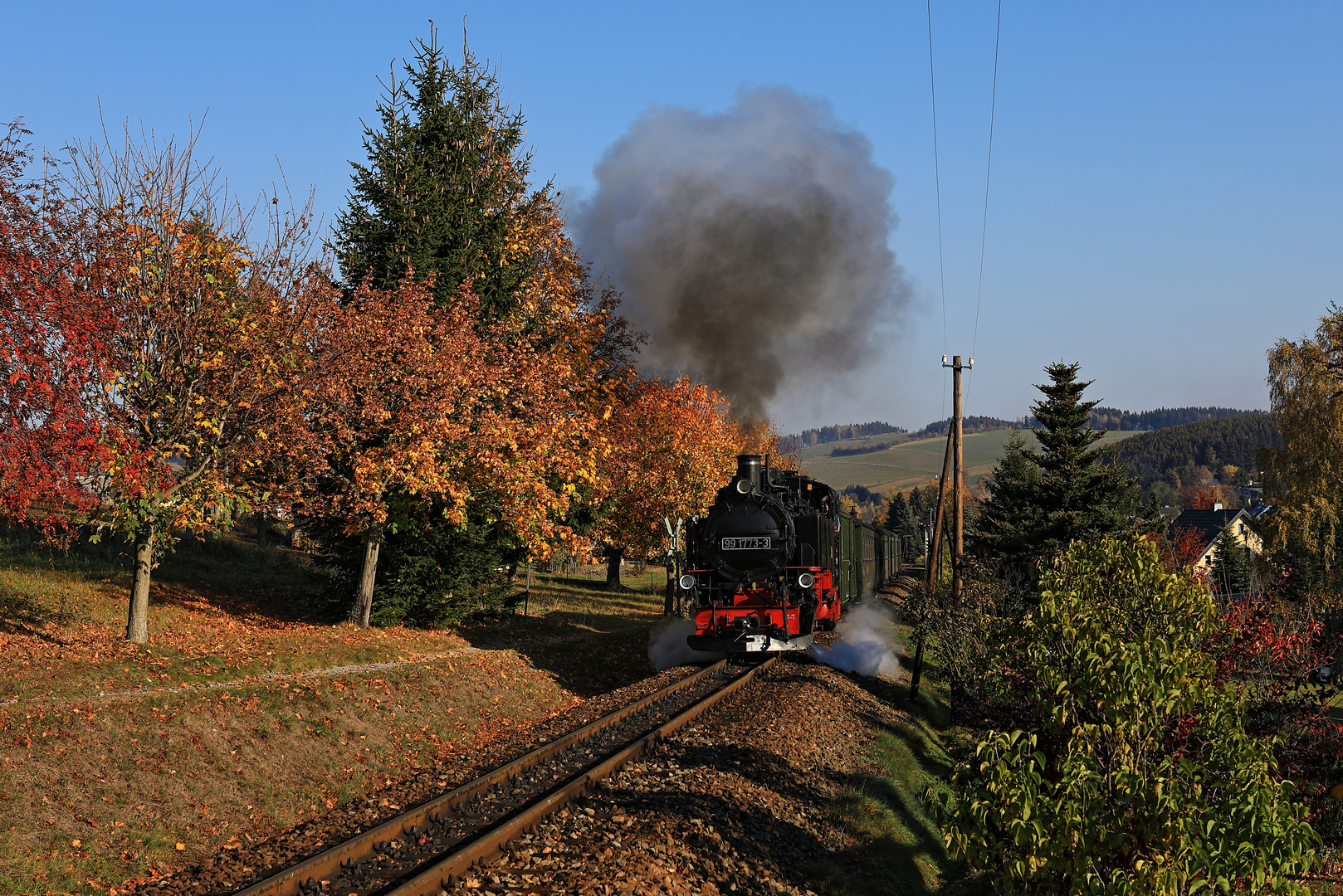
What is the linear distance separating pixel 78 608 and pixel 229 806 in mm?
10761

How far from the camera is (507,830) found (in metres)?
8.66

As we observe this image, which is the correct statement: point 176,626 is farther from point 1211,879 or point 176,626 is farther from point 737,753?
point 1211,879

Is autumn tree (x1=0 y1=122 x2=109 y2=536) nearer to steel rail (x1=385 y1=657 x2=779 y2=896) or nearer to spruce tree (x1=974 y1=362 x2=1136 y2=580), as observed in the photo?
steel rail (x1=385 y1=657 x2=779 y2=896)

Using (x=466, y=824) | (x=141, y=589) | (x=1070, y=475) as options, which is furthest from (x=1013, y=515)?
(x=466, y=824)

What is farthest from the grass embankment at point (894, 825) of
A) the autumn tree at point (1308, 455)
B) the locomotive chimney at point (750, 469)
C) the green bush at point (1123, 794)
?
the autumn tree at point (1308, 455)

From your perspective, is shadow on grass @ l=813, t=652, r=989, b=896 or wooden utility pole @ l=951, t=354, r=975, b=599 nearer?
shadow on grass @ l=813, t=652, r=989, b=896

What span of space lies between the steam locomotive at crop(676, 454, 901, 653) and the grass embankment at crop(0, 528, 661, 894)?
3.81m

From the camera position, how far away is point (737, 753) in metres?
12.3

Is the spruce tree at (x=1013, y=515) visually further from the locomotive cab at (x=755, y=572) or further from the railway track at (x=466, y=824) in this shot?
the railway track at (x=466, y=824)

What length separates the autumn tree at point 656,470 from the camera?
32.9 m

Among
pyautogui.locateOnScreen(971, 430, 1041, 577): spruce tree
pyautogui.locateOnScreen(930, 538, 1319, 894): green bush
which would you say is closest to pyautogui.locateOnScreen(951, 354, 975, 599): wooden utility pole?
pyautogui.locateOnScreen(971, 430, 1041, 577): spruce tree

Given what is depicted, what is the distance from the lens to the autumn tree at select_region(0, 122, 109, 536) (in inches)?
437

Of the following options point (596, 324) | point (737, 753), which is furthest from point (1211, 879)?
point (596, 324)

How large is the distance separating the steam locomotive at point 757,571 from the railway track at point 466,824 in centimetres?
405
